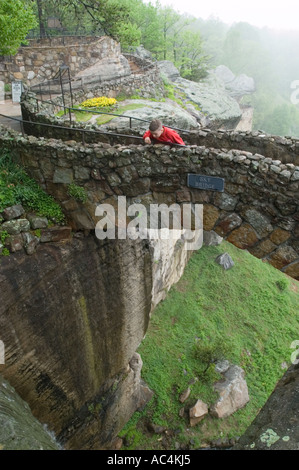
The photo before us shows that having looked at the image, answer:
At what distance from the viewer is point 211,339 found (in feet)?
46.9

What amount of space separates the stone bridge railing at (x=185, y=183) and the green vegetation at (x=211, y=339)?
7.65 meters

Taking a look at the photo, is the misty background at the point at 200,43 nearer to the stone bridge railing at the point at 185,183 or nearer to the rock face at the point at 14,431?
the stone bridge railing at the point at 185,183

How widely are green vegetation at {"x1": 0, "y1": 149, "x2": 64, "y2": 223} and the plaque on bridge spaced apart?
2.85 meters

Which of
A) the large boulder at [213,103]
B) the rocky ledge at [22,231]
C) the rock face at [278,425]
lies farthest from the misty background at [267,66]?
the rock face at [278,425]

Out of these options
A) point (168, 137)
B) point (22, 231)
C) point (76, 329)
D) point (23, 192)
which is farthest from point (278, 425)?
point (23, 192)

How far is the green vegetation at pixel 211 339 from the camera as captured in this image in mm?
11547

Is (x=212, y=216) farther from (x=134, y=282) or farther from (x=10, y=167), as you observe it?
(x=10, y=167)

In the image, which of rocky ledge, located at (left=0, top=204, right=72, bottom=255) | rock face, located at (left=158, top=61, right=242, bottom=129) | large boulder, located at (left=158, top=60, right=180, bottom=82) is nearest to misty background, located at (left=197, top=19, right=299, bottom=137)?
large boulder, located at (left=158, top=60, right=180, bottom=82)

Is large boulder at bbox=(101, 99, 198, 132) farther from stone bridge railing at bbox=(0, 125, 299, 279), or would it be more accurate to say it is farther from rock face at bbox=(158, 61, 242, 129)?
stone bridge railing at bbox=(0, 125, 299, 279)

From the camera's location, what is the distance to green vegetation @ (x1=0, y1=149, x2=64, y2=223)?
266 inches

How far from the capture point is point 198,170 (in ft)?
20.6

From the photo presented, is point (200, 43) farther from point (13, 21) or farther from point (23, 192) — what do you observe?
point (23, 192)
